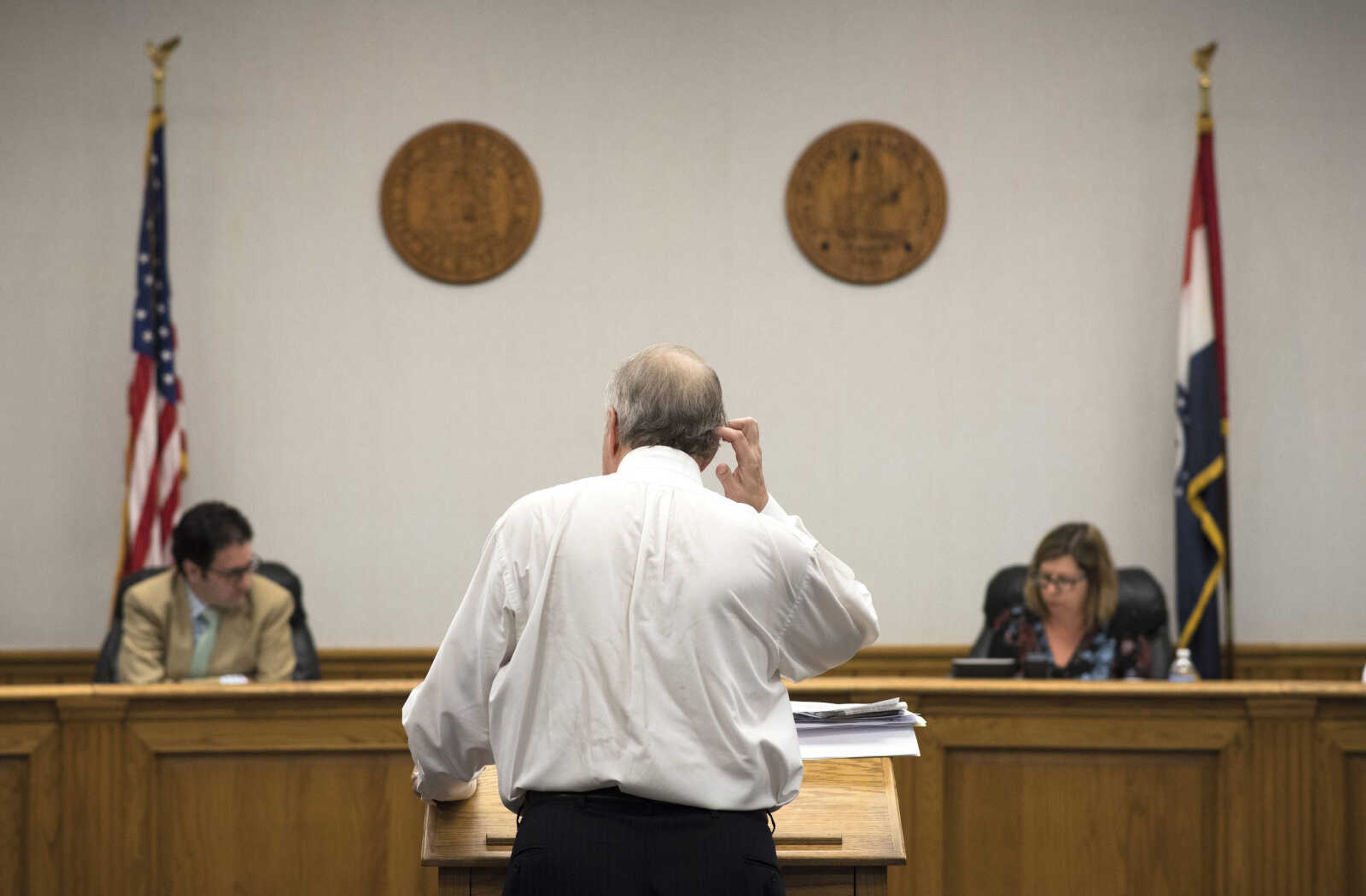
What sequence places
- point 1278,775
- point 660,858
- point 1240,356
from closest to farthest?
point 660,858 → point 1278,775 → point 1240,356

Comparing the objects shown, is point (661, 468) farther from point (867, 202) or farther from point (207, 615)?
point (867, 202)

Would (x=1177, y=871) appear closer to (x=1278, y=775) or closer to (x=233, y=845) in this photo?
(x=1278, y=775)

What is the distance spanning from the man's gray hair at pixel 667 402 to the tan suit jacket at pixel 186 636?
2777 mm

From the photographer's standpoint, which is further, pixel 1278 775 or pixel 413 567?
pixel 413 567

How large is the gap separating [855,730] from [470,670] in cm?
61

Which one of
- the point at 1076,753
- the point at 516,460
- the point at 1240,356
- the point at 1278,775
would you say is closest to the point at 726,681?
the point at 1076,753

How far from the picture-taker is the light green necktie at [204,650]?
4320mm

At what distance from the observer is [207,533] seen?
165 inches

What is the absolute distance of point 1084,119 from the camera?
5.64 m

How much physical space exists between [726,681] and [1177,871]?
200cm

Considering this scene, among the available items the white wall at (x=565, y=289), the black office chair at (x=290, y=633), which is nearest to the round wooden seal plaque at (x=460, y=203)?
the white wall at (x=565, y=289)

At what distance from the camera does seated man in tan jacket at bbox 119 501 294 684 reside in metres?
4.22

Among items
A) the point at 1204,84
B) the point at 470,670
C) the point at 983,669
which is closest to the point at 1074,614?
the point at 983,669

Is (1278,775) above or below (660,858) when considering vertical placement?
below
